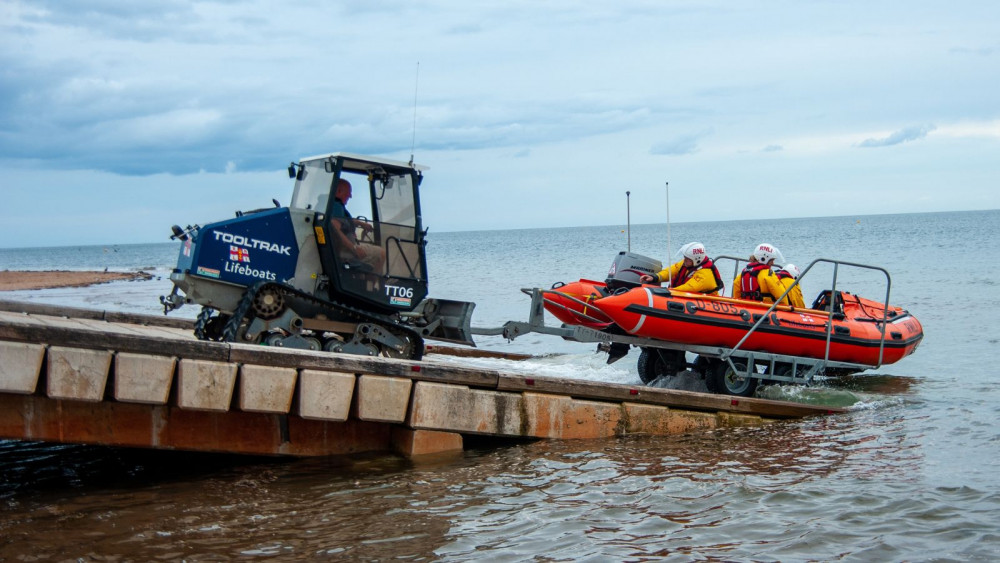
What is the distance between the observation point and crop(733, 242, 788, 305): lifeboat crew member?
1077cm

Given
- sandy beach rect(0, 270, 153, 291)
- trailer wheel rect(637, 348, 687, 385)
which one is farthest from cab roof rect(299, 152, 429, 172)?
sandy beach rect(0, 270, 153, 291)

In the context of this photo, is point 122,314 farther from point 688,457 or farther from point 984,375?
point 984,375

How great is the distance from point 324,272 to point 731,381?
492cm

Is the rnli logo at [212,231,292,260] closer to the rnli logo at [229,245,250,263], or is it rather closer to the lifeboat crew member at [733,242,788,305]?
the rnli logo at [229,245,250,263]

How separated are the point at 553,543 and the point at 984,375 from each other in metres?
9.55

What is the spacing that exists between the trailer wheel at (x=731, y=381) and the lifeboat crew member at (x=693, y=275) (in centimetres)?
92

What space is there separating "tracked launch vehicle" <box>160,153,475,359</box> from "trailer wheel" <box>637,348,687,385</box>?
2555 millimetres

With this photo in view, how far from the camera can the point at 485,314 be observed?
2370 centimetres

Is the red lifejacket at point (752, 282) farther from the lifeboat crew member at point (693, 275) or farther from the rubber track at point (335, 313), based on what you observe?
the rubber track at point (335, 313)

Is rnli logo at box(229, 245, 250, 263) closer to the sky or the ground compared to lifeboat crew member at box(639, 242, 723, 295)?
closer to the sky

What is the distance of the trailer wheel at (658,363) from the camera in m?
11.0

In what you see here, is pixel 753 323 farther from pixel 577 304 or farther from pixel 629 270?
pixel 577 304

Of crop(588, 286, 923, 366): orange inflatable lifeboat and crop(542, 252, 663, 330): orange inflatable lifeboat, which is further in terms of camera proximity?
crop(542, 252, 663, 330): orange inflatable lifeboat

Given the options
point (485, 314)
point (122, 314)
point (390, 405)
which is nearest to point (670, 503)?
point (390, 405)
